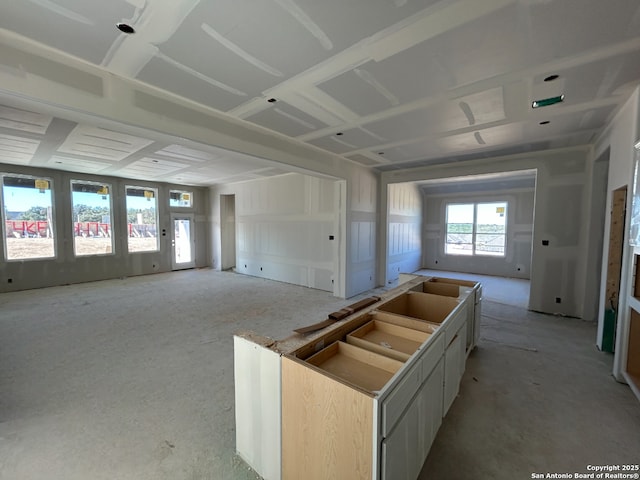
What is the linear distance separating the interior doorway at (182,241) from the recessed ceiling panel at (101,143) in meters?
3.74

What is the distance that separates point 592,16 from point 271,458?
3357mm

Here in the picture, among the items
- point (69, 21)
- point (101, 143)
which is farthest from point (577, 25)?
point (101, 143)

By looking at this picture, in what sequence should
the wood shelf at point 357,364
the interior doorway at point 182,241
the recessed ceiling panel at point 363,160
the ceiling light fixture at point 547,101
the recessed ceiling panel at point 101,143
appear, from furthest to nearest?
the interior doorway at point 182,241 → the recessed ceiling panel at point 363,160 → the recessed ceiling panel at point 101,143 → the ceiling light fixture at point 547,101 → the wood shelf at point 357,364

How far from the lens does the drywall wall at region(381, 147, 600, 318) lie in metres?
4.36

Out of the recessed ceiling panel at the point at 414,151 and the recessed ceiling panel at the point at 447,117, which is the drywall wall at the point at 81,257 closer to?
the recessed ceiling panel at the point at 414,151

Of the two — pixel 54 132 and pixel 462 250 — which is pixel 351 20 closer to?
pixel 54 132

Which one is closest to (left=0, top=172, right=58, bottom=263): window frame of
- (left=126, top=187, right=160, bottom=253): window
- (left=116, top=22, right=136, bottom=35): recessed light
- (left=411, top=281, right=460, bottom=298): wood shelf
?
(left=126, top=187, right=160, bottom=253): window

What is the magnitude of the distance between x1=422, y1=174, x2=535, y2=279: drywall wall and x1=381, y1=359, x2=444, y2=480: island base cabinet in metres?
7.61

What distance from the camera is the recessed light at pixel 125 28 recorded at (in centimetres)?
174

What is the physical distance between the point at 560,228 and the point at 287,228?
559cm

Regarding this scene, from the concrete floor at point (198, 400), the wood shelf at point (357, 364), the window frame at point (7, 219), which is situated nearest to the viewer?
the wood shelf at point (357, 364)

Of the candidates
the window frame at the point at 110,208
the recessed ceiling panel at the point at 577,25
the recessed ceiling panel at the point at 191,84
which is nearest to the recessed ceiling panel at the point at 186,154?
the recessed ceiling panel at the point at 191,84

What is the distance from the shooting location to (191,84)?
2451 mm

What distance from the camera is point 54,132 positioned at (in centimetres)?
371
